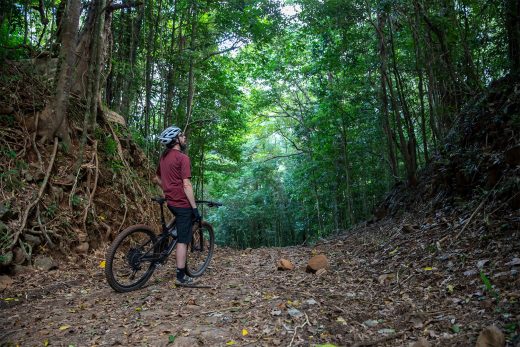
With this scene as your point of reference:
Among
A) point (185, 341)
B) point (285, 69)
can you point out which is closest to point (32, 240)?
point (185, 341)

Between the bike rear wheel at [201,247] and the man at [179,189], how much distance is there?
0.81 meters

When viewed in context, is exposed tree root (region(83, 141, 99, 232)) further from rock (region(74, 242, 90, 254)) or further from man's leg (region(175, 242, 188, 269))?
man's leg (region(175, 242, 188, 269))

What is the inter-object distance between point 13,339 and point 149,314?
111 cm

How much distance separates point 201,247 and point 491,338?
164 inches

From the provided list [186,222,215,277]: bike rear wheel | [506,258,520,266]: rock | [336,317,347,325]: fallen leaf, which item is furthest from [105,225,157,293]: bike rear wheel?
[506,258,520,266]: rock

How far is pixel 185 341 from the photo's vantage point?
2928mm

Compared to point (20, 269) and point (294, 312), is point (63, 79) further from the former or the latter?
point (294, 312)

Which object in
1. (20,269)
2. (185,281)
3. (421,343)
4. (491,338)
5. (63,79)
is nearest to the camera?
(491,338)

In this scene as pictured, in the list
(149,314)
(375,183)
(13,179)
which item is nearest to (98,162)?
(13,179)

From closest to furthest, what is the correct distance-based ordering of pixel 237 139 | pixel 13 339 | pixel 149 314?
pixel 13 339 → pixel 149 314 → pixel 237 139

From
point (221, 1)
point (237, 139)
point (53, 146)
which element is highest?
point (221, 1)

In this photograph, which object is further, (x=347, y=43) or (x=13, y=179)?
(x=347, y=43)

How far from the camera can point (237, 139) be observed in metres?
16.4

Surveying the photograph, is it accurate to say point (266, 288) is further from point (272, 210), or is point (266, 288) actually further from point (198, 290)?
point (272, 210)
